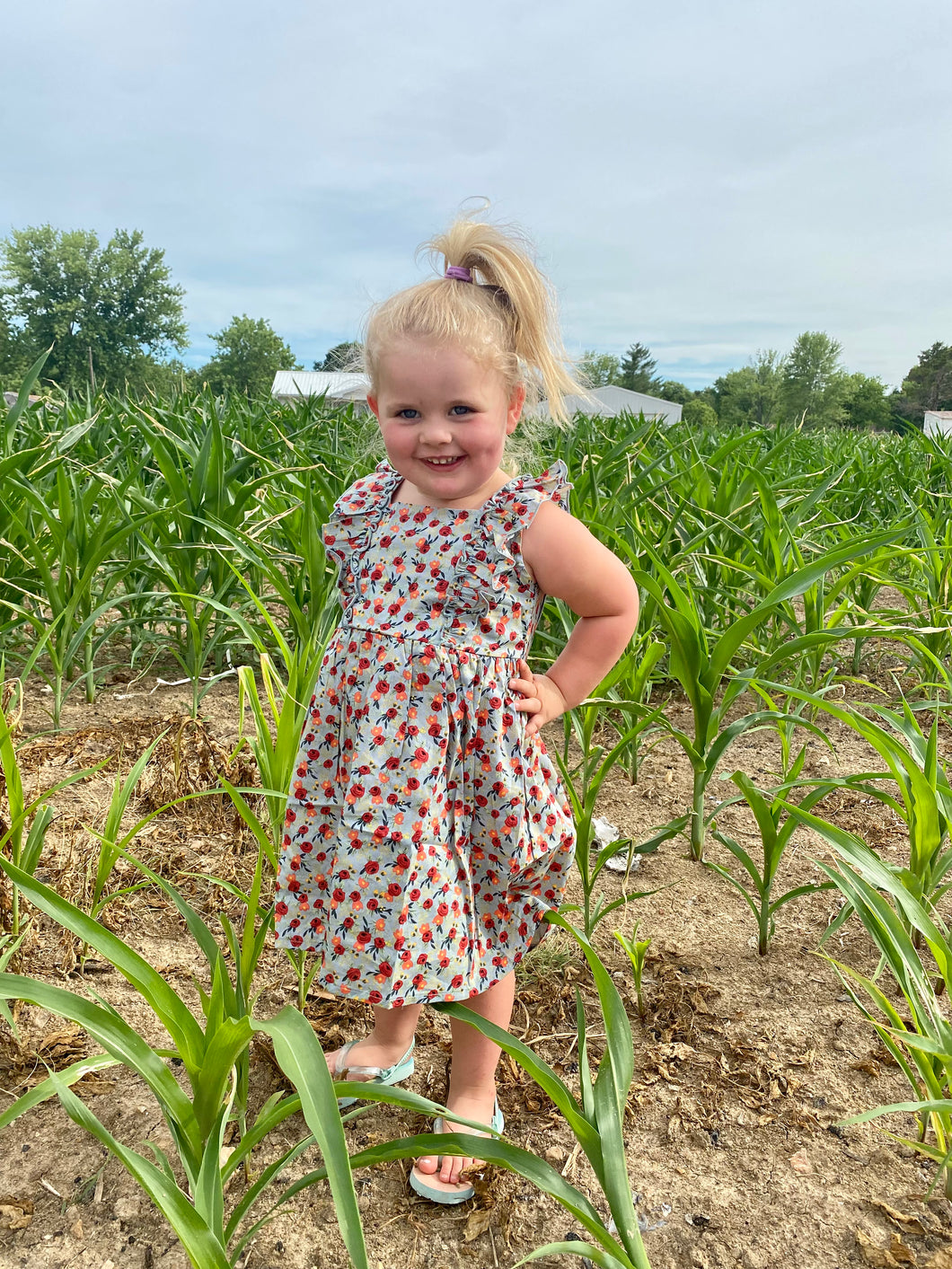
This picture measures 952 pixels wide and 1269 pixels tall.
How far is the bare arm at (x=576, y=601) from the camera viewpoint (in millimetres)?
1049

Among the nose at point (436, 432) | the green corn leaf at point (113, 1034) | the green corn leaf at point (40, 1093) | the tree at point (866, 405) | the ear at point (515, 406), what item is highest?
the tree at point (866, 405)

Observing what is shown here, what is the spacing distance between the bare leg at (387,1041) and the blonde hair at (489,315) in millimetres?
829

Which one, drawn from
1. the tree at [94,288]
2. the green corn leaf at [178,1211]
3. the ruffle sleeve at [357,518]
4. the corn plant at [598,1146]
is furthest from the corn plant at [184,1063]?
the tree at [94,288]

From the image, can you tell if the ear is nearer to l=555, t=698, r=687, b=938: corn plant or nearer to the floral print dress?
the floral print dress

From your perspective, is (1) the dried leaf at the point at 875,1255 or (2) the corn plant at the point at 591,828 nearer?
(1) the dried leaf at the point at 875,1255

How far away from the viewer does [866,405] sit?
59.4 m

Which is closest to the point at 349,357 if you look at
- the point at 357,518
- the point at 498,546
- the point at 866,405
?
the point at 357,518

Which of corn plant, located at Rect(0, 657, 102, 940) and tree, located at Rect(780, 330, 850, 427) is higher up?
tree, located at Rect(780, 330, 850, 427)

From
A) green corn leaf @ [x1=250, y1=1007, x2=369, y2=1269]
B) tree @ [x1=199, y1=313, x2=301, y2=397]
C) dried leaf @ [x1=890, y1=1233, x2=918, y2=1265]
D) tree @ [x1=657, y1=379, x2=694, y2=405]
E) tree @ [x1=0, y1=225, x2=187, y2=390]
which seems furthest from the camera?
tree @ [x1=657, y1=379, x2=694, y2=405]

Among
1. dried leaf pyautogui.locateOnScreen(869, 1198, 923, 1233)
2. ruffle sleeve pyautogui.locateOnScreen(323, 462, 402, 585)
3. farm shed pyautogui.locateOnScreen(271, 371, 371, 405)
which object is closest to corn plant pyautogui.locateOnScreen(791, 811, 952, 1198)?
dried leaf pyautogui.locateOnScreen(869, 1198, 923, 1233)

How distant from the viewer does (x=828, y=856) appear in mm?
1698

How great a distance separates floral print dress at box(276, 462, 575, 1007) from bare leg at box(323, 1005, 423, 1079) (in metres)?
0.14

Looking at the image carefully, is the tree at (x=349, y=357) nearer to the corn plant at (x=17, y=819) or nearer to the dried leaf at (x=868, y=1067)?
A: the corn plant at (x=17, y=819)

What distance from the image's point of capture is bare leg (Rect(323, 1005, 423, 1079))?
3.78 ft
